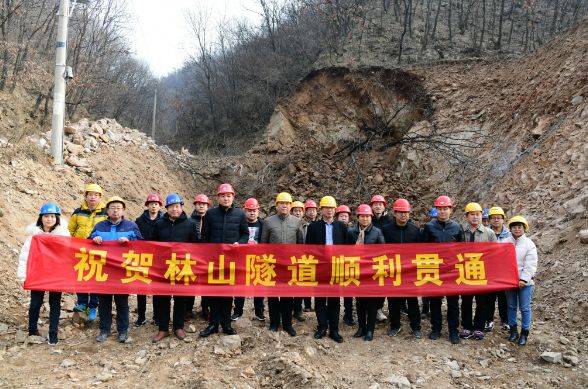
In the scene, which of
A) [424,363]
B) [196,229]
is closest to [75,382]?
[196,229]

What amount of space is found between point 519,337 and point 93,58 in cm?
2472

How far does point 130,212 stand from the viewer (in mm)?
11930

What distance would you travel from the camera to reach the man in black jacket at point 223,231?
5980mm

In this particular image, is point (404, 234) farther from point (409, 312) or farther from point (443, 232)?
point (409, 312)

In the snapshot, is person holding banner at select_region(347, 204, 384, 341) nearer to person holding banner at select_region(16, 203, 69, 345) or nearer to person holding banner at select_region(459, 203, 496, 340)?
person holding banner at select_region(459, 203, 496, 340)

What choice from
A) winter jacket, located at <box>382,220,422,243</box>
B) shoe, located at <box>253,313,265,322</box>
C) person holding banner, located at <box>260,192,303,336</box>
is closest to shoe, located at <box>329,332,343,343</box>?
person holding banner, located at <box>260,192,303,336</box>

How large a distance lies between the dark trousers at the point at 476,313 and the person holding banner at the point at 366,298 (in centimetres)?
117

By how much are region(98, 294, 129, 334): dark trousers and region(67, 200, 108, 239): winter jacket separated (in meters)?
1.03

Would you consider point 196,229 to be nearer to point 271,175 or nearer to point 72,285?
point 72,285

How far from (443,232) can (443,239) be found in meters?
0.10

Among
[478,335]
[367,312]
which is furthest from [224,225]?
[478,335]

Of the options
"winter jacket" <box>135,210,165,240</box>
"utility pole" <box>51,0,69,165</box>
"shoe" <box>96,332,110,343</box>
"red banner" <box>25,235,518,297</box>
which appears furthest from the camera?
"utility pole" <box>51,0,69,165</box>

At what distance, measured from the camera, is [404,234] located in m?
6.34

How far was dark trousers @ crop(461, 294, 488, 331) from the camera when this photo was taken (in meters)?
6.12
